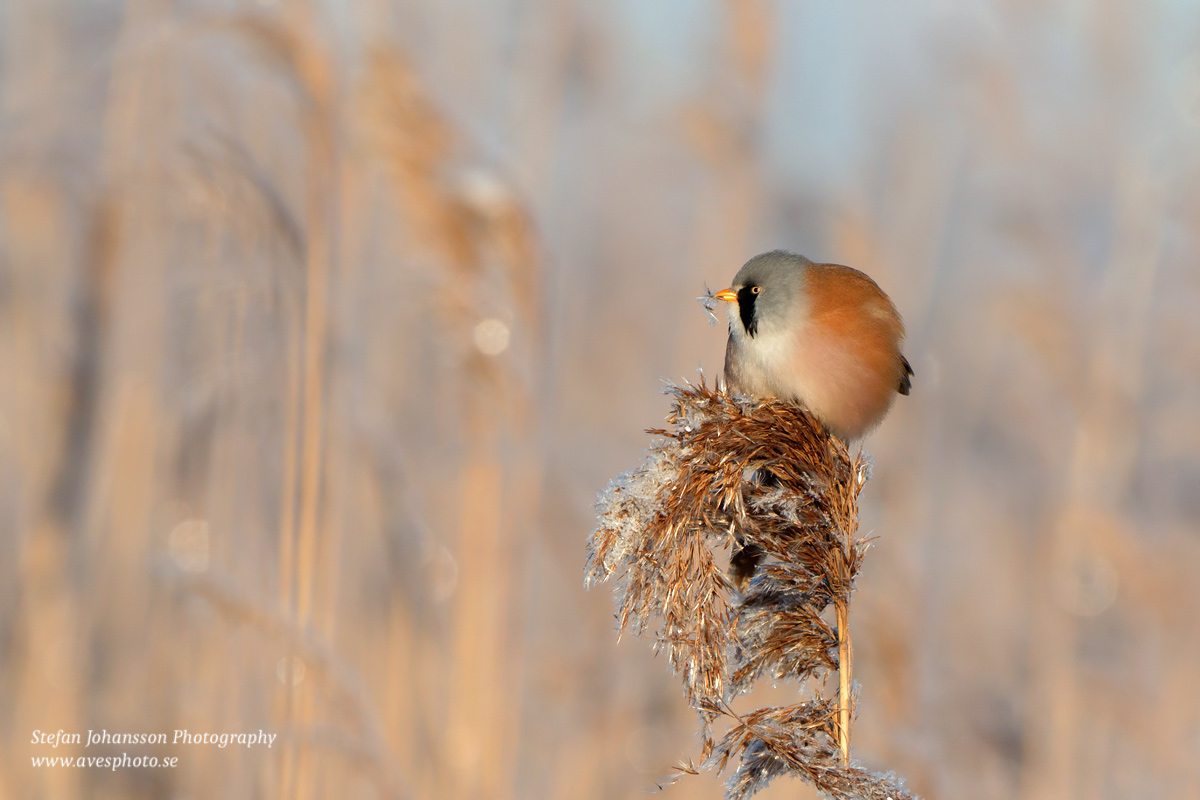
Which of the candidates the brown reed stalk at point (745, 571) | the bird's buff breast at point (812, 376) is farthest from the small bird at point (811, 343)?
the brown reed stalk at point (745, 571)

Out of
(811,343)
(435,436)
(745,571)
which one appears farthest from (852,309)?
(435,436)

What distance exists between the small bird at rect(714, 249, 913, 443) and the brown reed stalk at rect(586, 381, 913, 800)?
0.38 meters

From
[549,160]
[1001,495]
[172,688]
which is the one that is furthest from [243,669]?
[1001,495]

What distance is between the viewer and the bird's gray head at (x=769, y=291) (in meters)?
2.00

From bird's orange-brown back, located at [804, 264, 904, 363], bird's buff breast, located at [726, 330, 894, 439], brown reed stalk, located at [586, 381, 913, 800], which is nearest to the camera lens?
brown reed stalk, located at [586, 381, 913, 800]

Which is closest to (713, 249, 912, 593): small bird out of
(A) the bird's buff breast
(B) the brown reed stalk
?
(A) the bird's buff breast

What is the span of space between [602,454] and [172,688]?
217 cm

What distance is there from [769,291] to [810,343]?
13cm

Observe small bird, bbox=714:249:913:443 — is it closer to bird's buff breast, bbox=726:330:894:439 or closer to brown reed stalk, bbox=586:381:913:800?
bird's buff breast, bbox=726:330:894:439

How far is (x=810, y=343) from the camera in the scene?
6.53ft

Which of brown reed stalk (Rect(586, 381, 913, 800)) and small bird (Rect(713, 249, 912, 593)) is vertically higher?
small bird (Rect(713, 249, 912, 593))

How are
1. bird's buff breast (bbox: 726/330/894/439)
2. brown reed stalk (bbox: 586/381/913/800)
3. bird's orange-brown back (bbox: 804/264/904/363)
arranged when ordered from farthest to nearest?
bird's orange-brown back (bbox: 804/264/904/363) → bird's buff breast (bbox: 726/330/894/439) → brown reed stalk (bbox: 586/381/913/800)

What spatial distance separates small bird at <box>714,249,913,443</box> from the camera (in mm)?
1944

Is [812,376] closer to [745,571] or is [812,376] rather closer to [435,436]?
[745,571]
